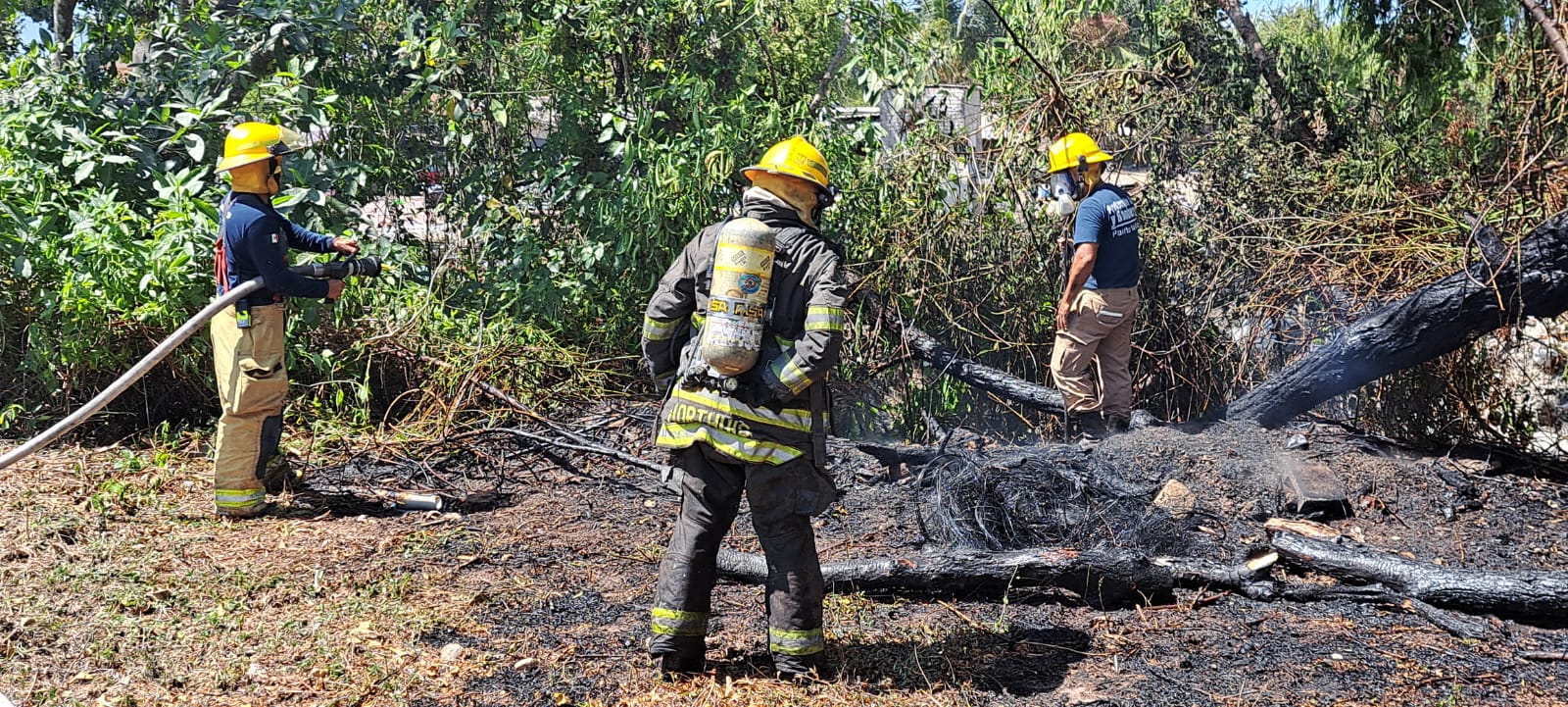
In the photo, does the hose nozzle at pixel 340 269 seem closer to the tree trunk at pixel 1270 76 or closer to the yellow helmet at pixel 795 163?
the yellow helmet at pixel 795 163

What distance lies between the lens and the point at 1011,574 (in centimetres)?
444

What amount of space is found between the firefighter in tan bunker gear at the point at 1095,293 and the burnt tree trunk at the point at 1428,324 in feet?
2.34

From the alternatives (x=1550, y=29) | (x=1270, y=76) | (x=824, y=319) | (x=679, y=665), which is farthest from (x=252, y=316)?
(x=1270, y=76)

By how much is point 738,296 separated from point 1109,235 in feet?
11.0

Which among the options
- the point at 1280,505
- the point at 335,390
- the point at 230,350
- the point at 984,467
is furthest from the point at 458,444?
the point at 1280,505

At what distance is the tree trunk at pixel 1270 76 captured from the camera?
24.8 ft

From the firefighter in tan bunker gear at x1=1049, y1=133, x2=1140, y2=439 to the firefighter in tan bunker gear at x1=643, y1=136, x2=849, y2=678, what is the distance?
294cm

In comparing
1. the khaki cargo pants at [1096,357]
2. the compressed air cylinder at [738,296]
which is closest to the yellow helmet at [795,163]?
the compressed air cylinder at [738,296]

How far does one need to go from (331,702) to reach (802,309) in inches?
75.1

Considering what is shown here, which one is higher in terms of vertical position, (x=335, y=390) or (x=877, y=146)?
(x=877, y=146)

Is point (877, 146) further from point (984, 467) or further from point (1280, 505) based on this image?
point (1280, 505)

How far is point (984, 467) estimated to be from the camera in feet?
17.6

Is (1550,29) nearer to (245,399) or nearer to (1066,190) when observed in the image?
(1066,190)

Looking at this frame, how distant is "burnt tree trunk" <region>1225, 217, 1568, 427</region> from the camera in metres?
5.33
